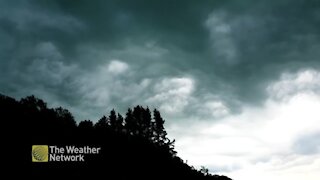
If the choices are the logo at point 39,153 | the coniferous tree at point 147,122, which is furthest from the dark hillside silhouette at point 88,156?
the coniferous tree at point 147,122

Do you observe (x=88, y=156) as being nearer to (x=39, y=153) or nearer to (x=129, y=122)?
(x=39, y=153)

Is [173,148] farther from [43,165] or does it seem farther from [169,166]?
[43,165]

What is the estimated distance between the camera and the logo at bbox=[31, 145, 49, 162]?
149 feet

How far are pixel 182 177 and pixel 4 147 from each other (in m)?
38.9

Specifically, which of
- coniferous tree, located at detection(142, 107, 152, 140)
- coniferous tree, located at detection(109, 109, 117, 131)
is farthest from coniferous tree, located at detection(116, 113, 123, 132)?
coniferous tree, located at detection(142, 107, 152, 140)

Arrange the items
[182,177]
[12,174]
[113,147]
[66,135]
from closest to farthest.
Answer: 1. [12,174]
2. [66,135]
3. [113,147]
4. [182,177]

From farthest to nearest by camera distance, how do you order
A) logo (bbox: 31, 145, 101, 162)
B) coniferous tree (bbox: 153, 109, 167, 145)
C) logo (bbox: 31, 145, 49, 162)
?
coniferous tree (bbox: 153, 109, 167, 145)
logo (bbox: 31, 145, 101, 162)
logo (bbox: 31, 145, 49, 162)

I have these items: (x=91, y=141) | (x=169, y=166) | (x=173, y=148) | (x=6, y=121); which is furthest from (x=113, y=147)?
(x=173, y=148)

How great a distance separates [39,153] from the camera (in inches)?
1820

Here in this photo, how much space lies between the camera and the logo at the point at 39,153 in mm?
45531

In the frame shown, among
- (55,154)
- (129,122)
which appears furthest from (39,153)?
(129,122)

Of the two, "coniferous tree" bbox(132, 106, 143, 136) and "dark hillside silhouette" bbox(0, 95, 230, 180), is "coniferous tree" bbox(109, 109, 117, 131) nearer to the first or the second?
"coniferous tree" bbox(132, 106, 143, 136)

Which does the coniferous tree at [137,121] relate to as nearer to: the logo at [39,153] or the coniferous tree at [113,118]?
the coniferous tree at [113,118]

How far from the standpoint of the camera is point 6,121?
175 ft
